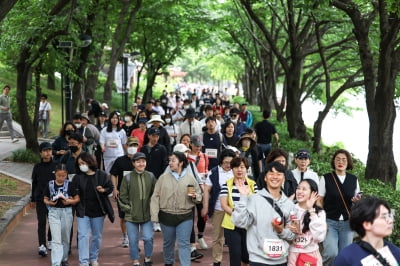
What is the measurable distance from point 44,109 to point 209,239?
13.8 m

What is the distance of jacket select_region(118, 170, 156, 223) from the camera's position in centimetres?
895

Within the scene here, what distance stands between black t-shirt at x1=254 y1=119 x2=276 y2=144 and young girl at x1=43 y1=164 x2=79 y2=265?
7309 millimetres

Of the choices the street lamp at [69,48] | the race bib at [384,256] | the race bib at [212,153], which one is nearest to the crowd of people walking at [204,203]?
the race bib at [212,153]

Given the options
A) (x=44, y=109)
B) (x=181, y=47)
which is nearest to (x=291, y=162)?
(x=44, y=109)

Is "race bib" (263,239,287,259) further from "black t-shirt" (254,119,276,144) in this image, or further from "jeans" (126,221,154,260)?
"black t-shirt" (254,119,276,144)

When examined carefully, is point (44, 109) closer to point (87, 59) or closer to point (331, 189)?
point (87, 59)

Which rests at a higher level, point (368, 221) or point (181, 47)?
point (181, 47)

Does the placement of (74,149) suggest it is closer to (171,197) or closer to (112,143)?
(171,197)

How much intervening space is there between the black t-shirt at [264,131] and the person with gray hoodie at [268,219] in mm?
9509

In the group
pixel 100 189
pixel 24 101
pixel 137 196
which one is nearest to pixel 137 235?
pixel 137 196

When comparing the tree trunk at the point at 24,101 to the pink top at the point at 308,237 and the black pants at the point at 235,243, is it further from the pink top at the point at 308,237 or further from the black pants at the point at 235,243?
the pink top at the point at 308,237

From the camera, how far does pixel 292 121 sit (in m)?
20.9

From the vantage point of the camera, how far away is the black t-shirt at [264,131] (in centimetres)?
1573

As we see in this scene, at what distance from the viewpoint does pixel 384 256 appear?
4.54 metres
